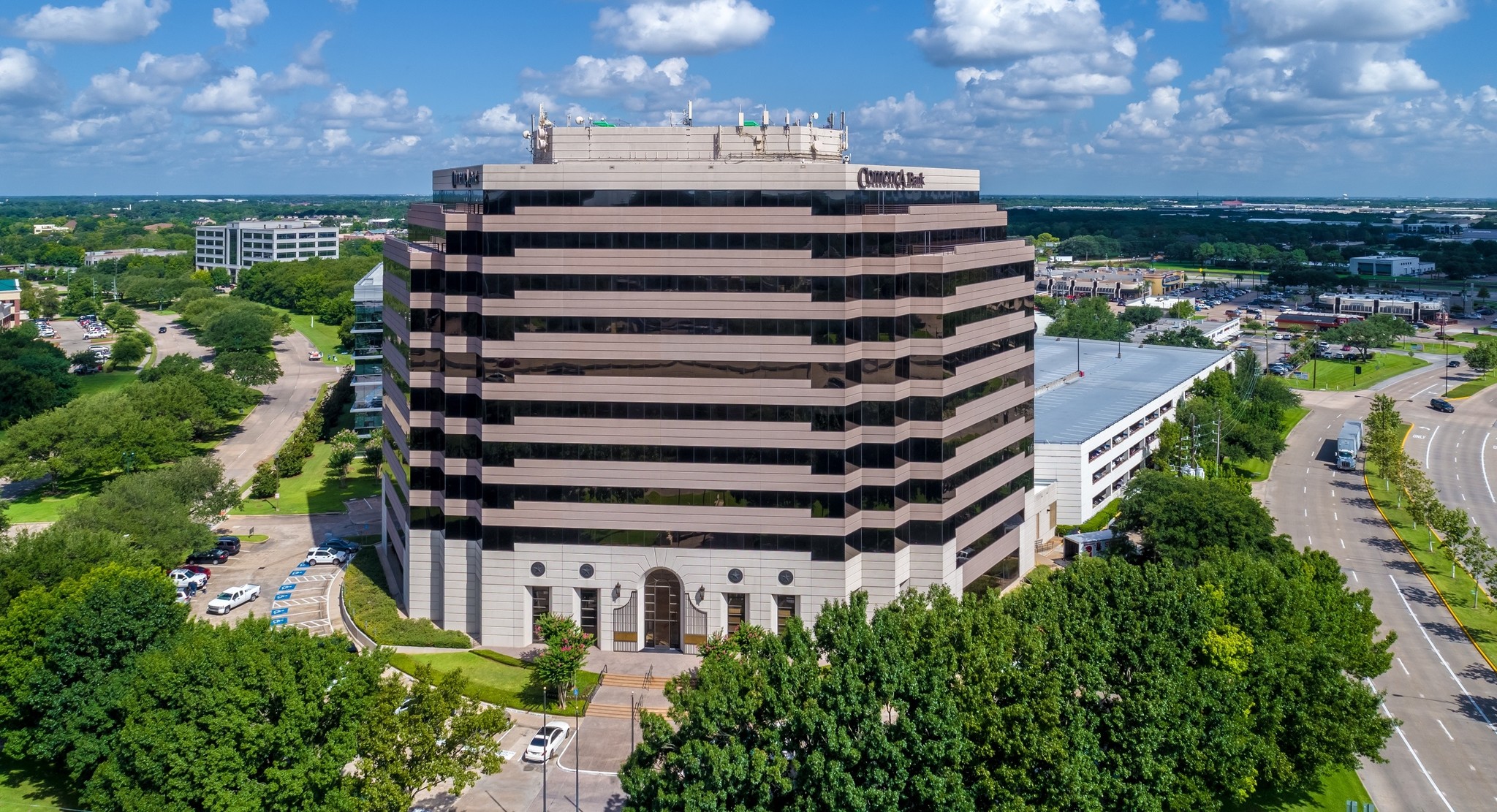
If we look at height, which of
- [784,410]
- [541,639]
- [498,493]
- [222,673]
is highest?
[784,410]

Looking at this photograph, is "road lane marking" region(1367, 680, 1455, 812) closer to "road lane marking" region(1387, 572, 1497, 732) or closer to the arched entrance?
"road lane marking" region(1387, 572, 1497, 732)

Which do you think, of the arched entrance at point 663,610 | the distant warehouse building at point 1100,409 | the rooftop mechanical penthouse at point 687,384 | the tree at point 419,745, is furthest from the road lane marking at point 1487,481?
the tree at point 419,745

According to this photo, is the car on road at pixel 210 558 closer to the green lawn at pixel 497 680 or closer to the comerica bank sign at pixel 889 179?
the green lawn at pixel 497 680

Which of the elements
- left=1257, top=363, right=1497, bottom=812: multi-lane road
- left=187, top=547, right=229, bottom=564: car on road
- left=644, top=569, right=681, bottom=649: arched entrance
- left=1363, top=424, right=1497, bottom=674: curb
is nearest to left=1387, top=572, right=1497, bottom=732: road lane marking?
left=1257, top=363, right=1497, bottom=812: multi-lane road

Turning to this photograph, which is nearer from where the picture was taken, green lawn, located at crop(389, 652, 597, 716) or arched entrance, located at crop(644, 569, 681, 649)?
green lawn, located at crop(389, 652, 597, 716)

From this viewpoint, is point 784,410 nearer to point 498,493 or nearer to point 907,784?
point 498,493

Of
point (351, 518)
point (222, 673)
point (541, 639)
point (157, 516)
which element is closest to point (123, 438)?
point (351, 518)

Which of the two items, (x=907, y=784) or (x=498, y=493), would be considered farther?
(x=498, y=493)
